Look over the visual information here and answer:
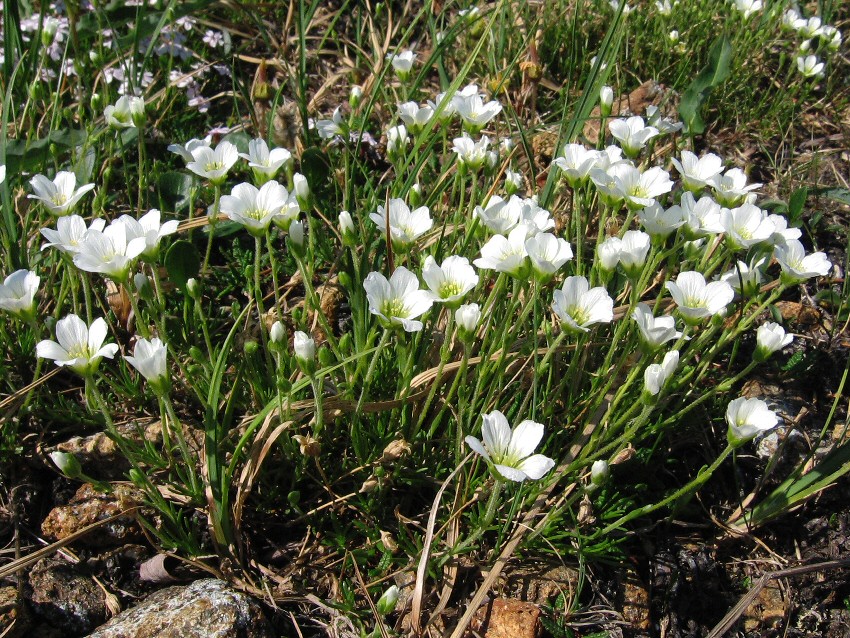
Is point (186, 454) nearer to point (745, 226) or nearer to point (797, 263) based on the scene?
point (745, 226)

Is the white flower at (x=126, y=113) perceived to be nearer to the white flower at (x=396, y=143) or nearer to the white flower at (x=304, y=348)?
the white flower at (x=396, y=143)

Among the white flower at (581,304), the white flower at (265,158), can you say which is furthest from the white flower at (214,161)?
the white flower at (581,304)

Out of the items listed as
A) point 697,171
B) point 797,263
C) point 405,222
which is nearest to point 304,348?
point 405,222

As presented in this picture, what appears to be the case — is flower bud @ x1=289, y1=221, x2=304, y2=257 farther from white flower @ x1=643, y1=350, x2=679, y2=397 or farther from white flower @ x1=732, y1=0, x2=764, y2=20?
white flower @ x1=732, y1=0, x2=764, y2=20

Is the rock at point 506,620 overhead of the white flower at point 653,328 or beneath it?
beneath

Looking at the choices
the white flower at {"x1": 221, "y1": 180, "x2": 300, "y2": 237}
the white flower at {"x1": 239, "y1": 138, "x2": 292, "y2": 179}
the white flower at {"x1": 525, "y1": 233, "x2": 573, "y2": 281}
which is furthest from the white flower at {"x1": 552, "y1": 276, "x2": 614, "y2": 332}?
the white flower at {"x1": 239, "y1": 138, "x2": 292, "y2": 179}

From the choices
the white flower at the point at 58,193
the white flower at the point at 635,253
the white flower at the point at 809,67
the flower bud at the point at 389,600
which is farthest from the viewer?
the white flower at the point at 809,67
